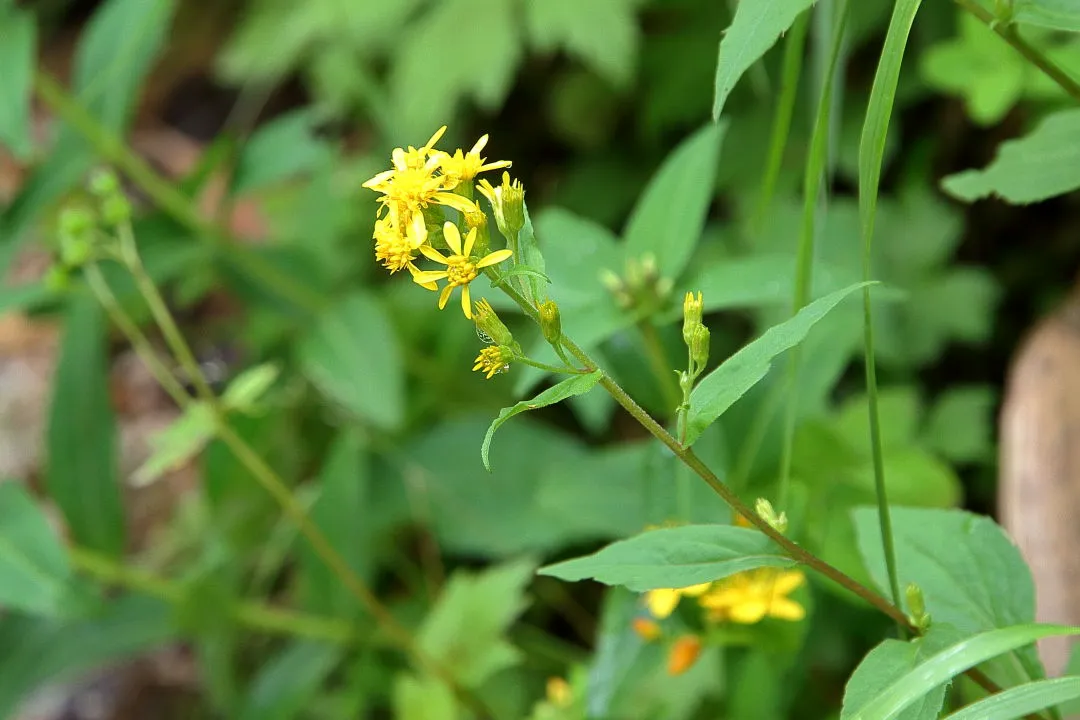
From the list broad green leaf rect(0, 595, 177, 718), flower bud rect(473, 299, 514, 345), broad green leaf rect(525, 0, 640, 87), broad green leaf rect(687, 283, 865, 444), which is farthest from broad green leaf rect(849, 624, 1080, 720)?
broad green leaf rect(525, 0, 640, 87)

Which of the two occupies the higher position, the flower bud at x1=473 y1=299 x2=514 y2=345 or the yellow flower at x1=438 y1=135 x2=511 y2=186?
the yellow flower at x1=438 y1=135 x2=511 y2=186

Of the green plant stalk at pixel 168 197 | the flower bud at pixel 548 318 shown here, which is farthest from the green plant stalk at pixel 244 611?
the flower bud at pixel 548 318

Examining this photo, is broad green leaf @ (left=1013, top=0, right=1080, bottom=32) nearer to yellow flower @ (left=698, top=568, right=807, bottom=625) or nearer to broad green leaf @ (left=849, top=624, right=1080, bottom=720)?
broad green leaf @ (left=849, top=624, right=1080, bottom=720)

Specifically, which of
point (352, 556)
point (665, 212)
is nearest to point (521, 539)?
point (352, 556)

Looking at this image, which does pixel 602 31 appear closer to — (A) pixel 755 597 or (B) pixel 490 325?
(A) pixel 755 597

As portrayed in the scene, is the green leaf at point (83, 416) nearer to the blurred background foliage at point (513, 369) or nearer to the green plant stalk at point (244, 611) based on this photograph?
the blurred background foliage at point (513, 369)
